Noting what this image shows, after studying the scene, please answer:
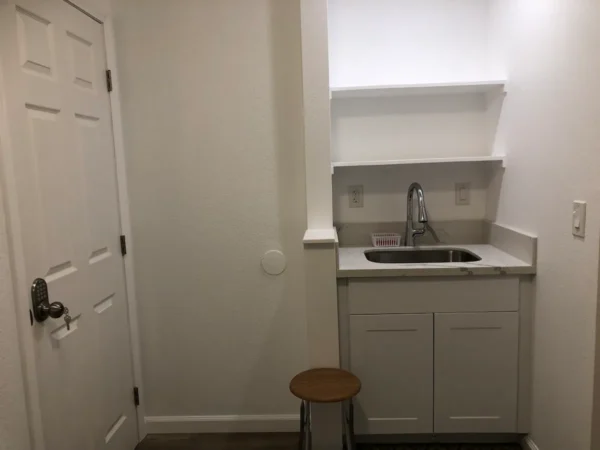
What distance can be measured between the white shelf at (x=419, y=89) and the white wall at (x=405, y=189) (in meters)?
0.39

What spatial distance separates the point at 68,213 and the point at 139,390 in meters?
1.11

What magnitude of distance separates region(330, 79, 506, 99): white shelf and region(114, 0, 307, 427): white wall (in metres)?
0.27

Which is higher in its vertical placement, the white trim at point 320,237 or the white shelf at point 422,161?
the white shelf at point 422,161

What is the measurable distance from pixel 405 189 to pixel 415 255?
37 cm

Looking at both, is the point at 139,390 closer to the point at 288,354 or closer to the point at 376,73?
the point at 288,354

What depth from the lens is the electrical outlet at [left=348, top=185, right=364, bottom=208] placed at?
2514 millimetres

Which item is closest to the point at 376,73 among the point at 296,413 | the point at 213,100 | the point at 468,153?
the point at 468,153

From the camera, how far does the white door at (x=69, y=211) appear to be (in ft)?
4.88

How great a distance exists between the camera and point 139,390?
235 centimetres

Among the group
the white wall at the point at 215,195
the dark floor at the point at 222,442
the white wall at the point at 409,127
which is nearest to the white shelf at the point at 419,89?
the white wall at the point at 409,127

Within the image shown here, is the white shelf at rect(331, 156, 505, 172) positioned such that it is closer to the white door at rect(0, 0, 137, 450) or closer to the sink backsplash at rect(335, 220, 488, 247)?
the sink backsplash at rect(335, 220, 488, 247)

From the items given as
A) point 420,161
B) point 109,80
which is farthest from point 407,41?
point 109,80

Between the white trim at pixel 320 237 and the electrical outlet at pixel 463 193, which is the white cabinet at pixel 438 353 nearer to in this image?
the white trim at pixel 320 237

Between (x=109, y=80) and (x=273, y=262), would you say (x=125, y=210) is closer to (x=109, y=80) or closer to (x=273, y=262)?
(x=109, y=80)
